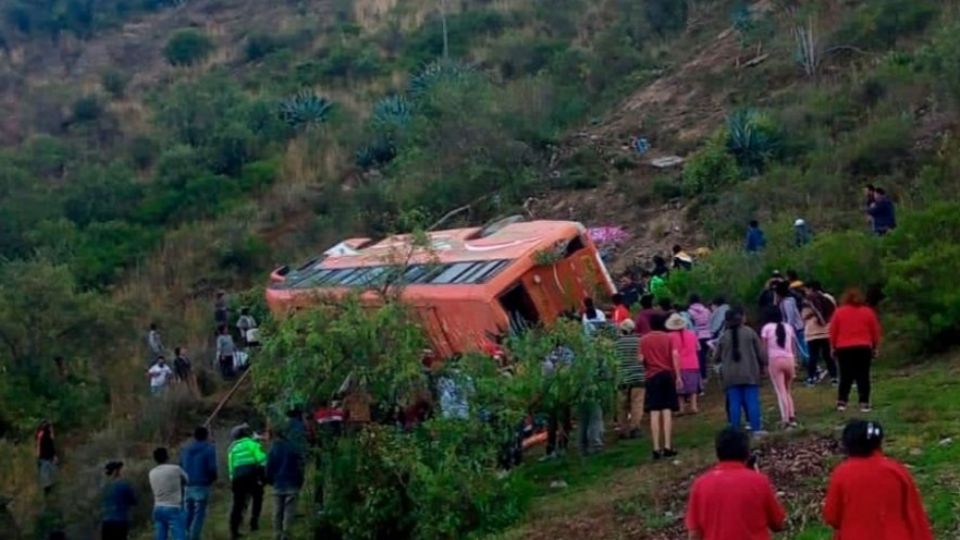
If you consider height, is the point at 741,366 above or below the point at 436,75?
below

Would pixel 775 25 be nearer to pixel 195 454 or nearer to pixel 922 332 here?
Answer: pixel 922 332

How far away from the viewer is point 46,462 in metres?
21.2

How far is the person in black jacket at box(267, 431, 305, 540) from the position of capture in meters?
14.6

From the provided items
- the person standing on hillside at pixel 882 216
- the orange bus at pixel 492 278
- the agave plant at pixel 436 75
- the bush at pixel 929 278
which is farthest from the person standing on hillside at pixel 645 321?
the agave plant at pixel 436 75

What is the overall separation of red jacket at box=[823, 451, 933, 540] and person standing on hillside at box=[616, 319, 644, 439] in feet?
24.4

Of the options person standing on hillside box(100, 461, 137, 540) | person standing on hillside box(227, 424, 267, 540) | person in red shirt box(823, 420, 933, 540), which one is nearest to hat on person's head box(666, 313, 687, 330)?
person standing on hillside box(227, 424, 267, 540)

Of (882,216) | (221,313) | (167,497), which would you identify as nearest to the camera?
(167,497)

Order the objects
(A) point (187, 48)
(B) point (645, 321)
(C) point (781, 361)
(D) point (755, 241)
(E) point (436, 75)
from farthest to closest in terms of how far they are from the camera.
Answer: (A) point (187, 48)
(E) point (436, 75)
(D) point (755, 241)
(B) point (645, 321)
(C) point (781, 361)

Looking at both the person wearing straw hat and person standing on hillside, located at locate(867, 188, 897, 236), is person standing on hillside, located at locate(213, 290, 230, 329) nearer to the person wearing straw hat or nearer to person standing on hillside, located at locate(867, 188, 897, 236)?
person standing on hillside, located at locate(867, 188, 897, 236)

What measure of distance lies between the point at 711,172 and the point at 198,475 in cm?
1831

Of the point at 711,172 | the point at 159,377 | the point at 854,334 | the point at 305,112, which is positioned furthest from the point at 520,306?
the point at 305,112

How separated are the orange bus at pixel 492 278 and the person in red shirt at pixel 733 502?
9138mm

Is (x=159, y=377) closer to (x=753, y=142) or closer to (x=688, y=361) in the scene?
(x=688, y=361)

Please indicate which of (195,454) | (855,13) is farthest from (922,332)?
(855,13)
